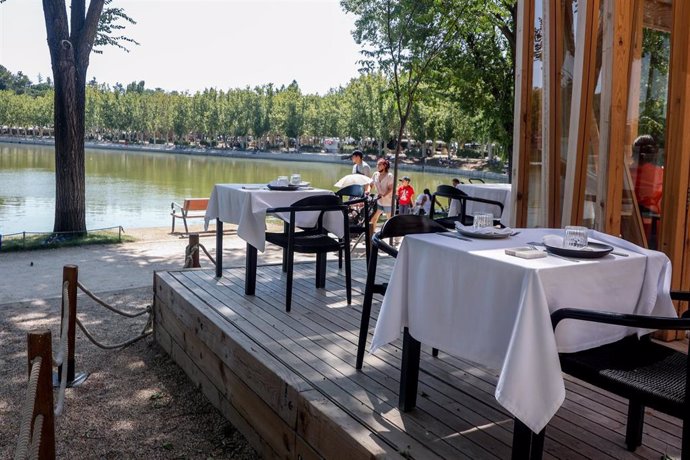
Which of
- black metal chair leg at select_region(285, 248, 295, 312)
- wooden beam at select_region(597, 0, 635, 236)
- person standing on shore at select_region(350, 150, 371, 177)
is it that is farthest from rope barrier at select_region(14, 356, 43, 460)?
person standing on shore at select_region(350, 150, 371, 177)

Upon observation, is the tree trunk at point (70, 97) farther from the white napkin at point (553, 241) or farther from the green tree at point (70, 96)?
the white napkin at point (553, 241)

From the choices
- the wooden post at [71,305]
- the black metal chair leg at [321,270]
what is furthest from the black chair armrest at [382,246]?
the wooden post at [71,305]

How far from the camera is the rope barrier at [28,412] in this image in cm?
187

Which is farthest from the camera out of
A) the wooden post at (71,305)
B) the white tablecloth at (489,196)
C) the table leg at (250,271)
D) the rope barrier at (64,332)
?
the white tablecloth at (489,196)

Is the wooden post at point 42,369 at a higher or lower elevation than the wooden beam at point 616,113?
lower

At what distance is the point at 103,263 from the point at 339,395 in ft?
20.9

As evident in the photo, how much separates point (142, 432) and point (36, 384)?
1.29m

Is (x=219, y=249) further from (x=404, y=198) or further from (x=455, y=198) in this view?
(x=404, y=198)

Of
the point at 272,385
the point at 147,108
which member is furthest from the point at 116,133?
the point at 272,385

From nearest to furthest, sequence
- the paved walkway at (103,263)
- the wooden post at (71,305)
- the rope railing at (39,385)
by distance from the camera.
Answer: the rope railing at (39,385), the wooden post at (71,305), the paved walkway at (103,263)

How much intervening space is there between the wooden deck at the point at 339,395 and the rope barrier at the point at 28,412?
1.04m

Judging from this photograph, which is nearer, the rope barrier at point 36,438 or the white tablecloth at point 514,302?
the white tablecloth at point 514,302

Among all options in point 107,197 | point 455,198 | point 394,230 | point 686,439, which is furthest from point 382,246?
point 107,197

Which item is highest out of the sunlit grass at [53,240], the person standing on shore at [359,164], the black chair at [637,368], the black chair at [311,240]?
the person standing on shore at [359,164]
